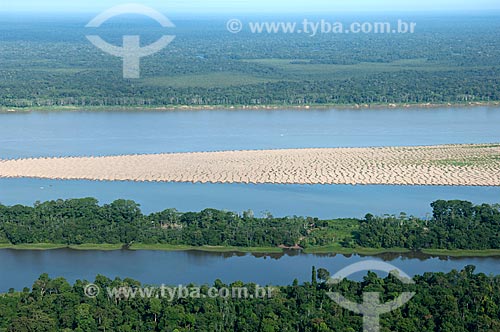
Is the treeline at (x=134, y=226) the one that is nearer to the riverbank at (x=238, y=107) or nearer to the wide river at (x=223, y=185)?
the wide river at (x=223, y=185)

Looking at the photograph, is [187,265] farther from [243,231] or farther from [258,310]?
[258,310]

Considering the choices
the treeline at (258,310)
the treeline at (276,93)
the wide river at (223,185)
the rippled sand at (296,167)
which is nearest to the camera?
the treeline at (258,310)

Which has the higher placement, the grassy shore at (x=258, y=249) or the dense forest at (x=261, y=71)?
the dense forest at (x=261, y=71)

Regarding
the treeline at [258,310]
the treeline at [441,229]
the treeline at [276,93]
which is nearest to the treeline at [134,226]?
the treeline at [441,229]

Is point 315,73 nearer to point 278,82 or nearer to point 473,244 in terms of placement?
point 278,82

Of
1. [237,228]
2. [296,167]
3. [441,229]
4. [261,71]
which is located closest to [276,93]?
[261,71]

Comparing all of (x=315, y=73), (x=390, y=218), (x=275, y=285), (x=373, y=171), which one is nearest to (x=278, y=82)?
(x=315, y=73)
